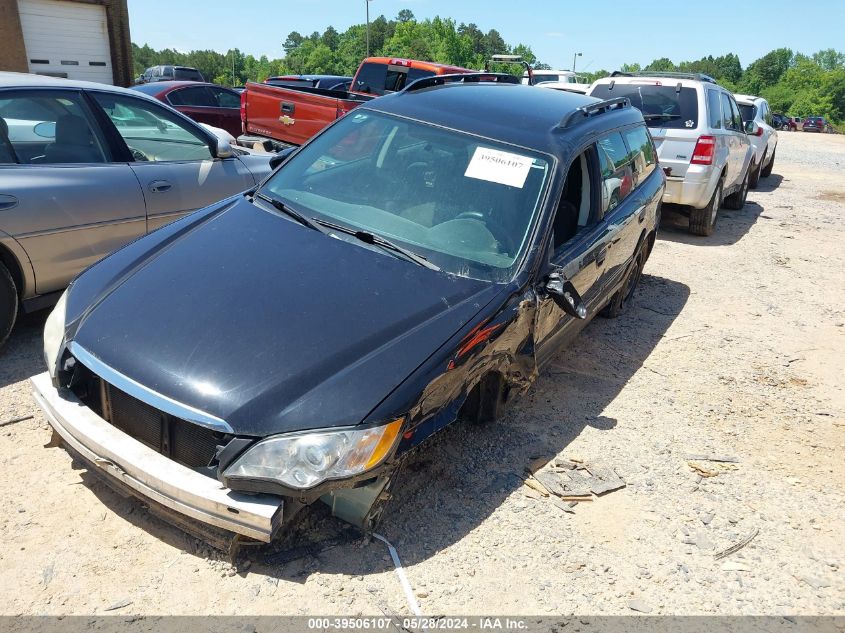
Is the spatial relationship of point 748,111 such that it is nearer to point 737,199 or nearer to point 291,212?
point 737,199

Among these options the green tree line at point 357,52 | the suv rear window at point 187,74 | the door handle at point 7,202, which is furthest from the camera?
the green tree line at point 357,52

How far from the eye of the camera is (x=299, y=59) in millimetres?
94062

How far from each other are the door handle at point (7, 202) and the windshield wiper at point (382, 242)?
198cm

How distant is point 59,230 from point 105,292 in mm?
1533

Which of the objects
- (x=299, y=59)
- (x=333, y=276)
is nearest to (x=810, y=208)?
(x=333, y=276)

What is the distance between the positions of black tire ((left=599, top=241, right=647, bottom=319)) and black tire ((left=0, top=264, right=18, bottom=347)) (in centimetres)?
427

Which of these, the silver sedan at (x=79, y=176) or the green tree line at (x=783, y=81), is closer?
the silver sedan at (x=79, y=176)

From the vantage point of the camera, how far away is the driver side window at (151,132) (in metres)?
4.60

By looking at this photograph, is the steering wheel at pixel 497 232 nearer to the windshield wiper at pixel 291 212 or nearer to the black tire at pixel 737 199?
the windshield wiper at pixel 291 212

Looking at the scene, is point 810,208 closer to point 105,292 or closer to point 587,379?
point 587,379

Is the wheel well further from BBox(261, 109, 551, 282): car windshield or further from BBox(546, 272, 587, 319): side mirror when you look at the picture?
BBox(546, 272, 587, 319): side mirror

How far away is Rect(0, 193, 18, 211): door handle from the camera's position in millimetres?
3781

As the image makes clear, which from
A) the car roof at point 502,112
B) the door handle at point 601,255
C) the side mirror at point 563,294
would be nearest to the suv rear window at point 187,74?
the car roof at point 502,112

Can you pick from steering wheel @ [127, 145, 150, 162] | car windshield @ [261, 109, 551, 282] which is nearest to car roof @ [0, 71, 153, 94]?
steering wheel @ [127, 145, 150, 162]
